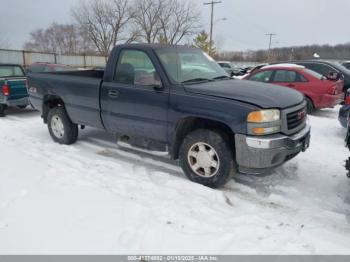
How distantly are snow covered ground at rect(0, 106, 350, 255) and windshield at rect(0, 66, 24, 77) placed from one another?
521 cm

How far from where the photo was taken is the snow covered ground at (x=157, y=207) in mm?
2811

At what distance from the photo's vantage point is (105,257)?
2615 mm

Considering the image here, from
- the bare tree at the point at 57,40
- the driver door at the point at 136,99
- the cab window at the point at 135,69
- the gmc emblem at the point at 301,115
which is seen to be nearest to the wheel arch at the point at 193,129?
the driver door at the point at 136,99

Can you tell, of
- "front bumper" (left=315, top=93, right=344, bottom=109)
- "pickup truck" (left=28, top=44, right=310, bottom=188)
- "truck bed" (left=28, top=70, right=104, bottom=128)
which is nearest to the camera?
"pickup truck" (left=28, top=44, right=310, bottom=188)

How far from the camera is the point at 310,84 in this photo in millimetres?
8906

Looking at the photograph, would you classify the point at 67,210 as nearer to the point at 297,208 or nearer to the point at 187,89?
the point at 187,89

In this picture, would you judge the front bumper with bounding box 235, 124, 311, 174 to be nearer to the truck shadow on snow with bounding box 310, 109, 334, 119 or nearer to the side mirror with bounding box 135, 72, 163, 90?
the side mirror with bounding box 135, 72, 163, 90

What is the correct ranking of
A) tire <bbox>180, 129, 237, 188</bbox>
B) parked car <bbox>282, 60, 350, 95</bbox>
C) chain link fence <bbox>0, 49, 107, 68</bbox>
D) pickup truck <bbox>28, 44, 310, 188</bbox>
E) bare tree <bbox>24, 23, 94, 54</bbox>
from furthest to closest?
bare tree <bbox>24, 23, 94, 54</bbox> → chain link fence <bbox>0, 49, 107, 68</bbox> → parked car <bbox>282, 60, 350, 95</bbox> → tire <bbox>180, 129, 237, 188</bbox> → pickup truck <bbox>28, 44, 310, 188</bbox>

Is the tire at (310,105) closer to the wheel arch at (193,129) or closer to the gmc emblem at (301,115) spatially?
the gmc emblem at (301,115)

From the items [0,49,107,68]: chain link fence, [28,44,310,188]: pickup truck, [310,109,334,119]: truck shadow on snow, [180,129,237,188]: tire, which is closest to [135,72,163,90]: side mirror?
[28,44,310,188]: pickup truck

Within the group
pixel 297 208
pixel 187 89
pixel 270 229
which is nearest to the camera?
pixel 270 229

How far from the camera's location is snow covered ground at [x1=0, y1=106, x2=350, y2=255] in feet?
9.22

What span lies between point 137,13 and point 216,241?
4308cm

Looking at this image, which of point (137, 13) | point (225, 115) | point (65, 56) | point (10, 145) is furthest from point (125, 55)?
point (137, 13)
